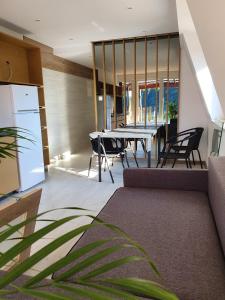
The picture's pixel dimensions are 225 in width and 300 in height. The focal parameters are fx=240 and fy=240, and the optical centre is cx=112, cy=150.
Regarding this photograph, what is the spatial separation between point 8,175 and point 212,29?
3.09m

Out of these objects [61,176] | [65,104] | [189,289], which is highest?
[65,104]

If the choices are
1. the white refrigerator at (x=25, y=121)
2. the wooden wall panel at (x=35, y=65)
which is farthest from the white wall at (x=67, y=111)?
the white refrigerator at (x=25, y=121)

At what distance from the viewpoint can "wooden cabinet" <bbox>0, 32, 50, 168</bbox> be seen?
13.2ft

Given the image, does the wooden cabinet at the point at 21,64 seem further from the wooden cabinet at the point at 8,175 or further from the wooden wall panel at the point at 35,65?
the wooden cabinet at the point at 8,175

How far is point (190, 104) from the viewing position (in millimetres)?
5074

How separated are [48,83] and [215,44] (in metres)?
4.23

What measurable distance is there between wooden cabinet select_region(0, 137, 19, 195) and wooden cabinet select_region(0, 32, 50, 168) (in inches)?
47.7

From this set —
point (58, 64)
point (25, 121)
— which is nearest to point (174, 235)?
point (25, 121)

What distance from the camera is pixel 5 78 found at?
4105 mm

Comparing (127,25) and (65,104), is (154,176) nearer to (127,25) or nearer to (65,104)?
(127,25)

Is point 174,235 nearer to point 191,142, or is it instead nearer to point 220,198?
point 220,198

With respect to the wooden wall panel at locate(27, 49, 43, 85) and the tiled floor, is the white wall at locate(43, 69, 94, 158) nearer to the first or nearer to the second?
the wooden wall panel at locate(27, 49, 43, 85)

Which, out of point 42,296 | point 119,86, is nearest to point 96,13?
point 42,296

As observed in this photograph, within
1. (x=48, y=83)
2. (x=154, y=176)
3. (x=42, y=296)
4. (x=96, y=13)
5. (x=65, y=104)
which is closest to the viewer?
(x=42, y=296)
